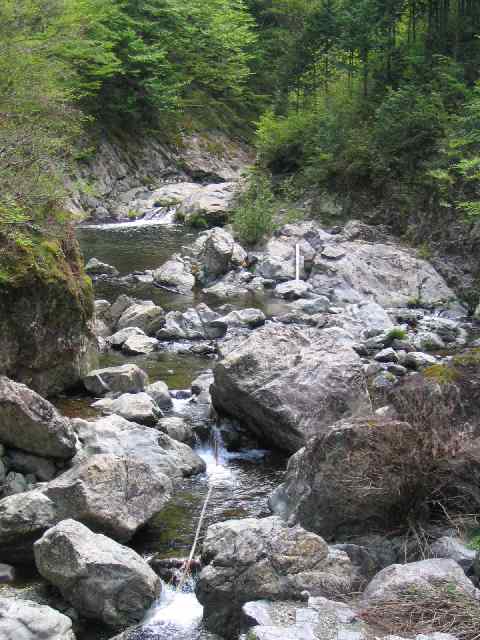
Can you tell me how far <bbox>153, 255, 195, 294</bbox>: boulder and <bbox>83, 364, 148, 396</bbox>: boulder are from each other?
851 cm

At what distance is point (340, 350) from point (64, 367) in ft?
13.6

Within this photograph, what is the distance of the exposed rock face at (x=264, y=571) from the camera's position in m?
5.69

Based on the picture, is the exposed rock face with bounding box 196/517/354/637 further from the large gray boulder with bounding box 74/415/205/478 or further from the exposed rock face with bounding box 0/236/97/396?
the exposed rock face with bounding box 0/236/97/396

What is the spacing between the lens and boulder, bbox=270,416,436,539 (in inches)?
253

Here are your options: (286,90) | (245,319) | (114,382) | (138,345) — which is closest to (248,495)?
(114,382)

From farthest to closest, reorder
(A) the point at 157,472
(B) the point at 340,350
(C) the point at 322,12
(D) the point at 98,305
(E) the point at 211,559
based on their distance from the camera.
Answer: (C) the point at 322,12, (D) the point at 98,305, (B) the point at 340,350, (A) the point at 157,472, (E) the point at 211,559

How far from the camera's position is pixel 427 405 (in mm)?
6953

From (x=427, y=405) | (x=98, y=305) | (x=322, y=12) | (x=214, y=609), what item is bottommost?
(x=98, y=305)

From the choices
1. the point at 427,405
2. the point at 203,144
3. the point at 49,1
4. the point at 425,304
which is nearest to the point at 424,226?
the point at 425,304

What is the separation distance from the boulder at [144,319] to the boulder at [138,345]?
86cm

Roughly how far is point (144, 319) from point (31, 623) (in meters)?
10.6

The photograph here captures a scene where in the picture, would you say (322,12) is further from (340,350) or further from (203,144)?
(340,350)

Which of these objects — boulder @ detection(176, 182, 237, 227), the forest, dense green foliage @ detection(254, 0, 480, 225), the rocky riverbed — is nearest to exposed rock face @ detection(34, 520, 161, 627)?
the rocky riverbed

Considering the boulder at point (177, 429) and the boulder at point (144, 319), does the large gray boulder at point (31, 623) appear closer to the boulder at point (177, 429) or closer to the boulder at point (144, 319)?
the boulder at point (177, 429)
